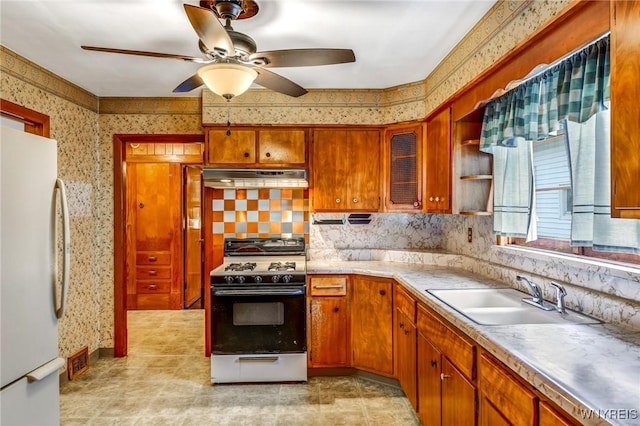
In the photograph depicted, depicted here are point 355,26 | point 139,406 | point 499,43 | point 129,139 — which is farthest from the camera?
point 129,139

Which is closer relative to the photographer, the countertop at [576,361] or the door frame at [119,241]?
the countertop at [576,361]

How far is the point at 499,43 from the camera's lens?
1965 mm

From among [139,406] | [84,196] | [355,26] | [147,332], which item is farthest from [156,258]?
[355,26]

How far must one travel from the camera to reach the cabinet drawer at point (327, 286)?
3.14m

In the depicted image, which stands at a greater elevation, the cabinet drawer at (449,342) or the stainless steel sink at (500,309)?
the stainless steel sink at (500,309)

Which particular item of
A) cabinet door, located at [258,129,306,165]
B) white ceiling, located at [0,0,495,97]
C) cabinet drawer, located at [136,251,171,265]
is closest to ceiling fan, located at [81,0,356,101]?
white ceiling, located at [0,0,495,97]

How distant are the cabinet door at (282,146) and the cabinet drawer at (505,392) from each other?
2.36 m

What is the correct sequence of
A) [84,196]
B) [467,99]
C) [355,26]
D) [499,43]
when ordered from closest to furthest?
[499,43], [355,26], [467,99], [84,196]

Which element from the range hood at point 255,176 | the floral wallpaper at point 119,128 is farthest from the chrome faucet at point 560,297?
the range hood at point 255,176

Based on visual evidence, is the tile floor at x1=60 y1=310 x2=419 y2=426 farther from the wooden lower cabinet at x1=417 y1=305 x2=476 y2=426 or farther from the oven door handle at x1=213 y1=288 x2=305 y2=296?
the oven door handle at x1=213 y1=288 x2=305 y2=296

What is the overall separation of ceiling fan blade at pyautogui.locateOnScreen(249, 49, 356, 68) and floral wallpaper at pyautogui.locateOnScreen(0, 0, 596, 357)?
1103mm

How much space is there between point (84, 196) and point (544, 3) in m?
3.62

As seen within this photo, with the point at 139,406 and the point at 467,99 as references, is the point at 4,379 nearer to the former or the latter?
the point at 139,406

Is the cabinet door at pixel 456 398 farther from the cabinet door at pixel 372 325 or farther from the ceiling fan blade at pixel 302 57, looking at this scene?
the ceiling fan blade at pixel 302 57
